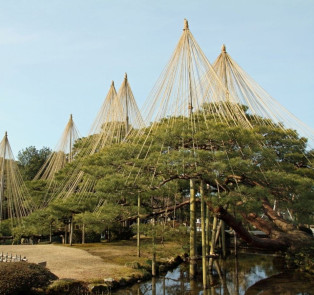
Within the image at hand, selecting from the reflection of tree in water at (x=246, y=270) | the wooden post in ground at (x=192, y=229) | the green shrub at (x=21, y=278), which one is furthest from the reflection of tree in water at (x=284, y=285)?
the green shrub at (x=21, y=278)

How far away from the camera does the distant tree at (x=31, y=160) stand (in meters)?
34.4

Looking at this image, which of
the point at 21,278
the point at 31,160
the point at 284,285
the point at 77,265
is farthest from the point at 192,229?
the point at 31,160

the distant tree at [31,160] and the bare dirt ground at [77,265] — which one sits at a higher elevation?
the distant tree at [31,160]

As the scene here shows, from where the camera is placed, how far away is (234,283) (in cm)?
1170

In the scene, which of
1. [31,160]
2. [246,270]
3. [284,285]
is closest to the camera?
[284,285]

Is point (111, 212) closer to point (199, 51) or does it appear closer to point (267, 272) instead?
point (199, 51)

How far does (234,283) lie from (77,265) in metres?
5.69

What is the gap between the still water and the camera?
10.3 meters

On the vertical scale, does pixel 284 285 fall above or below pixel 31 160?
below

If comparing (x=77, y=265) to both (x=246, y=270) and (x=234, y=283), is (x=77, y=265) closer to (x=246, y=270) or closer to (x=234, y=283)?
(x=234, y=283)

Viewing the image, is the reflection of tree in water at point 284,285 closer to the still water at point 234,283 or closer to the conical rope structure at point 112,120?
the still water at point 234,283

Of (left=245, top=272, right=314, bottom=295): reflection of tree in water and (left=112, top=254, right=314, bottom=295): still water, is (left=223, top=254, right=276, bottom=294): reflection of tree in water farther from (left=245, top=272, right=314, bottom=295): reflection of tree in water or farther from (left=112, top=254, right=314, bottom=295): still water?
(left=245, top=272, right=314, bottom=295): reflection of tree in water

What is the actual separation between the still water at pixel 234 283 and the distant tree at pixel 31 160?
947 inches

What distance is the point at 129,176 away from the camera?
33.8ft
